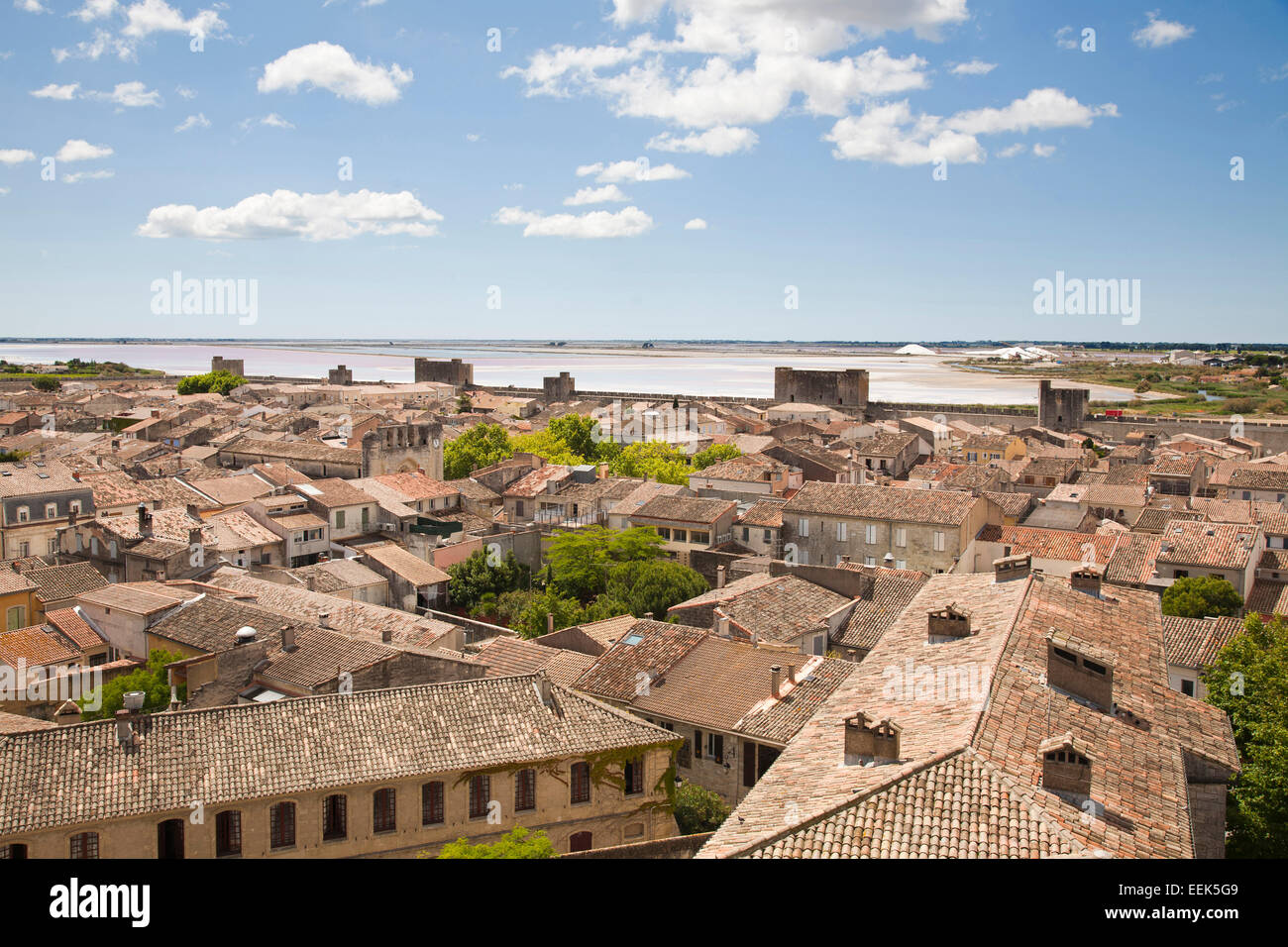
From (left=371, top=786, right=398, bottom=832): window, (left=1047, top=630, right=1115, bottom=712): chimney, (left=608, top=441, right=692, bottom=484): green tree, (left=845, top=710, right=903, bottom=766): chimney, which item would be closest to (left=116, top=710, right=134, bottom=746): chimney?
(left=371, top=786, right=398, bottom=832): window

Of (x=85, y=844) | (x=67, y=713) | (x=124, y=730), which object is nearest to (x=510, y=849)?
(x=85, y=844)

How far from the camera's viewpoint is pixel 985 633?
1360cm

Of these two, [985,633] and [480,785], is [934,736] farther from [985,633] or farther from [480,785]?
[480,785]

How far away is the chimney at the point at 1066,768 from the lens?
8875 millimetres

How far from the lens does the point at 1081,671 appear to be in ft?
38.1

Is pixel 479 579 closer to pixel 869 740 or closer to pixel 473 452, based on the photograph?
pixel 473 452

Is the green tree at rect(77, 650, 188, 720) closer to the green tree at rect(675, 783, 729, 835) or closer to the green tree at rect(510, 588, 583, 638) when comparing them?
the green tree at rect(675, 783, 729, 835)

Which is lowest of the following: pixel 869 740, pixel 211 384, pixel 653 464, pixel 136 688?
pixel 136 688

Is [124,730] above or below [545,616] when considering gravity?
above

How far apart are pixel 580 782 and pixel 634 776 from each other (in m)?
0.81

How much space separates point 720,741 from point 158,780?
7.88 metres

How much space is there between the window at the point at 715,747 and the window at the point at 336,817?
5757mm

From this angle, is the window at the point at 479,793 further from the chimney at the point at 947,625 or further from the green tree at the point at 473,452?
the green tree at the point at 473,452
